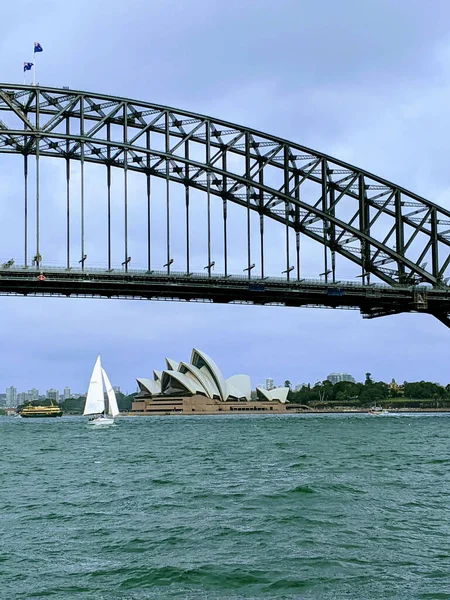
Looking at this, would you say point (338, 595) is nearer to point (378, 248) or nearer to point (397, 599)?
point (397, 599)

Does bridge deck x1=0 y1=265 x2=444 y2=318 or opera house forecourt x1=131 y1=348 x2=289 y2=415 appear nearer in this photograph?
bridge deck x1=0 y1=265 x2=444 y2=318

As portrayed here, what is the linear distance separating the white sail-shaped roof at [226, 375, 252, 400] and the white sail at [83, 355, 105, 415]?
277 feet

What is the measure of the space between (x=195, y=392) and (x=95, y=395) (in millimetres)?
71207

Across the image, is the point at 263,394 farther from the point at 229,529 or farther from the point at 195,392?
the point at 229,529

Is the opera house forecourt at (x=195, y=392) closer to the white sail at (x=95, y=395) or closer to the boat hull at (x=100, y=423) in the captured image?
the white sail at (x=95, y=395)

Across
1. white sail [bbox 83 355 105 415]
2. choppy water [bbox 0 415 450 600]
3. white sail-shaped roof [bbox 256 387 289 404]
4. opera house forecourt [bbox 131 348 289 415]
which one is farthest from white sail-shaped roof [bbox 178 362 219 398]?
choppy water [bbox 0 415 450 600]

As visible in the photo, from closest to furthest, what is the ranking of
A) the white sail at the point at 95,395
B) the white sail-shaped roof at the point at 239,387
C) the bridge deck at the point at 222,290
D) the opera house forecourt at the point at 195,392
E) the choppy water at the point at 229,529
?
the choppy water at the point at 229,529, the bridge deck at the point at 222,290, the white sail at the point at 95,395, the opera house forecourt at the point at 195,392, the white sail-shaped roof at the point at 239,387

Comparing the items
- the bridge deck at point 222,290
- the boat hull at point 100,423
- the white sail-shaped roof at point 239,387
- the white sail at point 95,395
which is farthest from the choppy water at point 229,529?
the white sail-shaped roof at point 239,387

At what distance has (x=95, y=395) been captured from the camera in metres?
96.4

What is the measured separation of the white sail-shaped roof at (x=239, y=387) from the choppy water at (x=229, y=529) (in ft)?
479

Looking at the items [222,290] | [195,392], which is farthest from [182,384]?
[222,290]

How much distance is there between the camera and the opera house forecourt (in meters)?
167

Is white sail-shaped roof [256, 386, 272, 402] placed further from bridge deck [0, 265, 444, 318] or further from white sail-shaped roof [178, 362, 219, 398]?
bridge deck [0, 265, 444, 318]

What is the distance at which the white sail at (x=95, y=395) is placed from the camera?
313 ft
